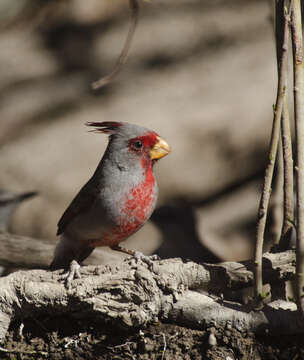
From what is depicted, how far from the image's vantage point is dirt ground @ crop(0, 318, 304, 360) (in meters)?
2.47

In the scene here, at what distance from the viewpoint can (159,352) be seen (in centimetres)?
249

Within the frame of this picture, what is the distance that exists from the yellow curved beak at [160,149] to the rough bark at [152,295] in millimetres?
768

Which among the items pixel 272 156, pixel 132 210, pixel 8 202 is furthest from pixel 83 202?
pixel 8 202

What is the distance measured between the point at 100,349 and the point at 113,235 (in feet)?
2.71

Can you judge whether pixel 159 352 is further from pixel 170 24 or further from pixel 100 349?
pixel 170 24

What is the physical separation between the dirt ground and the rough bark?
0.05 meters

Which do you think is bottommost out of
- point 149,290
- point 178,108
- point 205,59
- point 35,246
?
point 35,246

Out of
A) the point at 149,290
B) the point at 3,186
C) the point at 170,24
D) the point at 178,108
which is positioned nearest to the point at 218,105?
the point at 178,108

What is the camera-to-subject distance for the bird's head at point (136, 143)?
3.26 meters

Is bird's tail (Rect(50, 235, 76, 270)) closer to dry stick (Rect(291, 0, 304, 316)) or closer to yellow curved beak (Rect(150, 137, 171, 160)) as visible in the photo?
yellow curved beak (Rect(150, 137, 171, 160))

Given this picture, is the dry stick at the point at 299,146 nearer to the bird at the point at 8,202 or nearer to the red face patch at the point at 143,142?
the red face patch at the point at 143,142

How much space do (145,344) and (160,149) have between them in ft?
4.01

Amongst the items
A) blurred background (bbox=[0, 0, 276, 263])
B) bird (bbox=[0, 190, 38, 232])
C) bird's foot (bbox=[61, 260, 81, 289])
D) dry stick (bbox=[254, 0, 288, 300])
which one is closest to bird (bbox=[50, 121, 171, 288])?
bird's foot (bbox=[61, 260, 81, 289])

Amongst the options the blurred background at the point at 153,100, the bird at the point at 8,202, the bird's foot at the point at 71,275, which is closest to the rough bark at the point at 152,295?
the bird's foot at the point at 71,275
